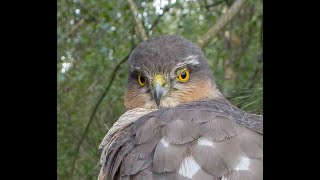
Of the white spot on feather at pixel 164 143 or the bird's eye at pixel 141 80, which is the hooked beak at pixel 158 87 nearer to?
the bird's eye at pixel 141 80

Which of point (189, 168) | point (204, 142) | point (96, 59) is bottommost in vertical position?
point (189, 168)

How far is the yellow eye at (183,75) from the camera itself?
133 inches

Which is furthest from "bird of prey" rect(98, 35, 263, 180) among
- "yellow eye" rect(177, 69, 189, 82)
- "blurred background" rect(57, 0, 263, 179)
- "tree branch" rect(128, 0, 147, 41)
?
"blurred background" rect(57, 0, 263, 179)

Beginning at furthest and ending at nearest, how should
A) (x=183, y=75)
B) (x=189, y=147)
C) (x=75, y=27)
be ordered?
(x=75, y=27) → (x=183, y=75) → (x=189, y=147)

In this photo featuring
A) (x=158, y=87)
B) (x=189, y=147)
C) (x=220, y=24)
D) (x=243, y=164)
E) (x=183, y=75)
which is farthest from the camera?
(x=220, y=24)

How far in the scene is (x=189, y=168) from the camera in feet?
7.00

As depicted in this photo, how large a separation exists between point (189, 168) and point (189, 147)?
0.38ft

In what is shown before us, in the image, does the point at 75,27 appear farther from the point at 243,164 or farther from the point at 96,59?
the point at 243,164

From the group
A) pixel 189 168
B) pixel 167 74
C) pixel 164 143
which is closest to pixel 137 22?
pixel 167 74

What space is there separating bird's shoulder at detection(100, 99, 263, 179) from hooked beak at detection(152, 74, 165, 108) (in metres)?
0.58
